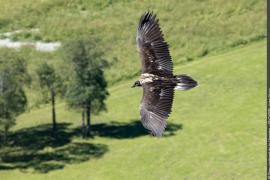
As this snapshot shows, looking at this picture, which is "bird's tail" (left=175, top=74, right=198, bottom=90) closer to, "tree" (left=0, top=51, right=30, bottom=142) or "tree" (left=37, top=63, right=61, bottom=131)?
"tree" (left=0, top=51, right=30, bottom=142)

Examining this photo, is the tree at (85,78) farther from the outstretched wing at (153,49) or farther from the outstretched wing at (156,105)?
the outstretched wing at (156,105)

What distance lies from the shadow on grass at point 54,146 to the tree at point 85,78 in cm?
411

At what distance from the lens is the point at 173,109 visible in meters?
110

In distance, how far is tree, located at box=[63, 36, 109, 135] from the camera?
103562 mm

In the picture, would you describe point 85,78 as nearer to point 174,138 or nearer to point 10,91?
point 10,91

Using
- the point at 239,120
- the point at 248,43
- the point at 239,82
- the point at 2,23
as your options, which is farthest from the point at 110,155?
the point at 2,23

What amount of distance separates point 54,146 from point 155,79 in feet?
242

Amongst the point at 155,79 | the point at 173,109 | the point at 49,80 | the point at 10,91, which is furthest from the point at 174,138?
the point at 155,79

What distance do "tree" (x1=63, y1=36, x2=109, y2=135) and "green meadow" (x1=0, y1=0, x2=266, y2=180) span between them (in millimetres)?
2778

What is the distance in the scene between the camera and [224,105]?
10906 cm

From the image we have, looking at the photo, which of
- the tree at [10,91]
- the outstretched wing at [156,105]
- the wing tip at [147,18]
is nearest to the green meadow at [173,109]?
the tree at [10,91]

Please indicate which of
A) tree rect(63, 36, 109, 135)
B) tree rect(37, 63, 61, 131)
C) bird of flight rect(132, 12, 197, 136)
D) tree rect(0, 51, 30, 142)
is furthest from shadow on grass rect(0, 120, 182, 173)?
bird of flight rect(132, 12, 197, 136)

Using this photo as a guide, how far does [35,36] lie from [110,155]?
49272 mm

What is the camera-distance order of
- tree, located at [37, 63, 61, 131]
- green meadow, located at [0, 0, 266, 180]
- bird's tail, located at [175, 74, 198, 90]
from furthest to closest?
tree, located at [37, 63, 61, 131] < green meadow, located at [0, 0, 266, 180] < bird's tail, located at [175, 74, 198, 90]
